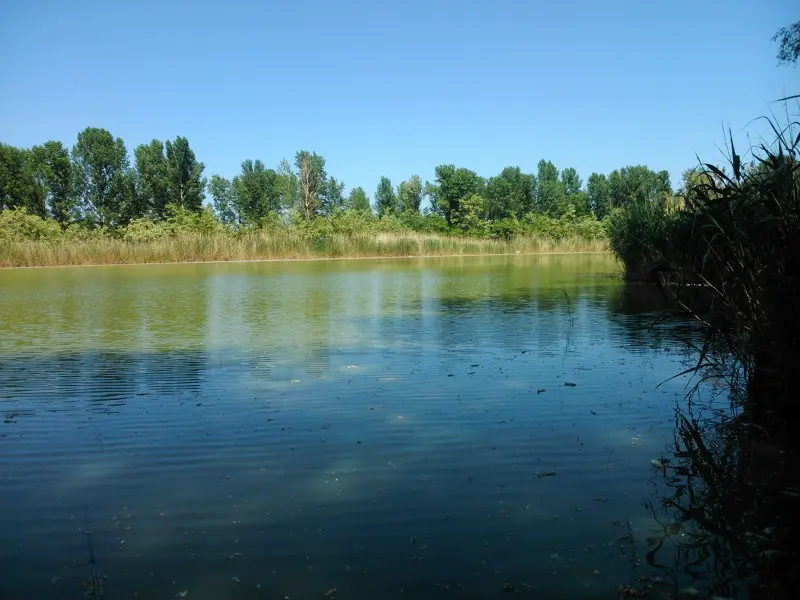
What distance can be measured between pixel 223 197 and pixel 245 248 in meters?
38.8

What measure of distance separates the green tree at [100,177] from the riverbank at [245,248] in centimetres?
2206

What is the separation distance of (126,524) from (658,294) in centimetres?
1346

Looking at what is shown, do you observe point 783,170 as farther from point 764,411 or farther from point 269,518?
point 269,518

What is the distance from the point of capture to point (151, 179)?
187 ft

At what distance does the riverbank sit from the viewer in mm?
31266

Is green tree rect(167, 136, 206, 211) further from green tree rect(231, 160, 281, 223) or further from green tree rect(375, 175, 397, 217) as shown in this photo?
green tree rect(375, 175, 397, 217)

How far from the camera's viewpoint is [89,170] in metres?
55.2

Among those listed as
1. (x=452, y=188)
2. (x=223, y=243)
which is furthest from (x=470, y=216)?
(x=223, y=243)

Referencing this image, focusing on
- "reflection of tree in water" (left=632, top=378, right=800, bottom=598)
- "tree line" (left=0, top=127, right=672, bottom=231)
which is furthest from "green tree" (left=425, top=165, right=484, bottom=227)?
"reflection of tree in water" (left=632, top=378, right=800, bottom=598)

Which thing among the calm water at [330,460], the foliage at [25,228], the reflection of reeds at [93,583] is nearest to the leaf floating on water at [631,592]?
the calm water at [330,460]

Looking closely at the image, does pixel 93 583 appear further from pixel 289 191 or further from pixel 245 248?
pixel 289 191

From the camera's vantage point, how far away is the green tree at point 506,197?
73000 mm

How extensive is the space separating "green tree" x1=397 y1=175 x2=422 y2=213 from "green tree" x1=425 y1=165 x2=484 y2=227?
5657mm

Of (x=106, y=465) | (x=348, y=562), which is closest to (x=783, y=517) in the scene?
(x=348, y=562)
